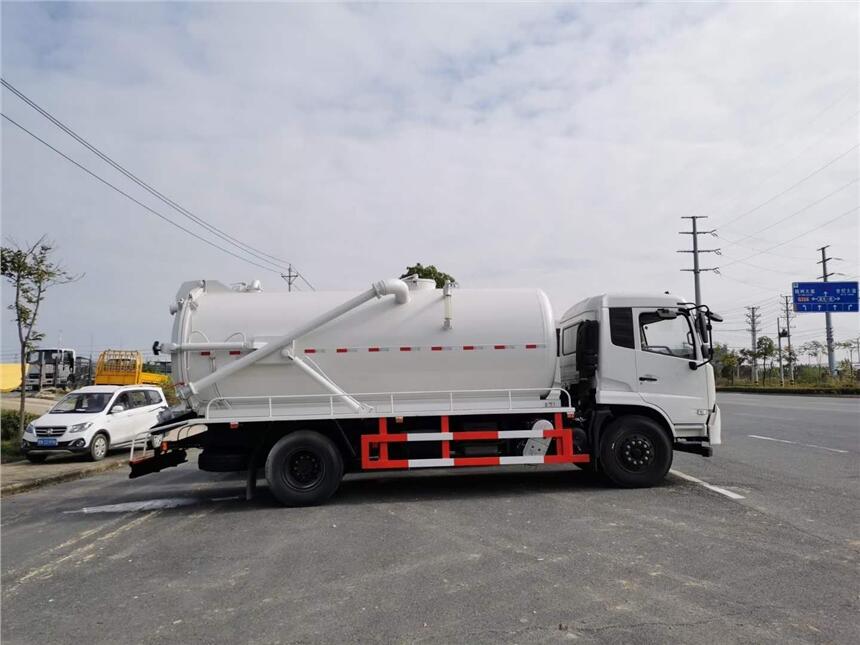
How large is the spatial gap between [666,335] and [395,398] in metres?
4.07

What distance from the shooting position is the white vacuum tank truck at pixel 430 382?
356 inches

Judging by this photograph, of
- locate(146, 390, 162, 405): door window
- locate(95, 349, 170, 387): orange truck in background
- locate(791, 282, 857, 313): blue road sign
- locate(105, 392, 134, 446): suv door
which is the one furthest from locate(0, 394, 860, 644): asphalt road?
locate(791, 282, 857, 313): blue road sign

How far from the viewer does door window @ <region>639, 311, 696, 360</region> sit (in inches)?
369

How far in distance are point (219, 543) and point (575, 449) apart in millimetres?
4983

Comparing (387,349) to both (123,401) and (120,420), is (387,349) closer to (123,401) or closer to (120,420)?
(120,420)

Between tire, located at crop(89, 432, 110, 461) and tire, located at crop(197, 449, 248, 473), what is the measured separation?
6502mm

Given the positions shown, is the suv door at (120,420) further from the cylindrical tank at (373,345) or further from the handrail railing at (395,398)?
the handrail railing at (395,398)

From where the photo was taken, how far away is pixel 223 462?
8.93m

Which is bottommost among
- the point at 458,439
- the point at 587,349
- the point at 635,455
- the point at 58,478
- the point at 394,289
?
the point at 58,478

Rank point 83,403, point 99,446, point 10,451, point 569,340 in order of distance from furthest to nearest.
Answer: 1. point 83,403
2. point 10,451
3. point 99,446
4. point 569,340

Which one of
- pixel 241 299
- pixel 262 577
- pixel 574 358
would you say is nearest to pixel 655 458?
pixel 574 358

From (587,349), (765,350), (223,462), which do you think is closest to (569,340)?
(587,349)

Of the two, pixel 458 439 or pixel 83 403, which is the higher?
pixel 83 403

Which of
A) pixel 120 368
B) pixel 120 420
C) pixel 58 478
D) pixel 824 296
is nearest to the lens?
pixel 58 478
